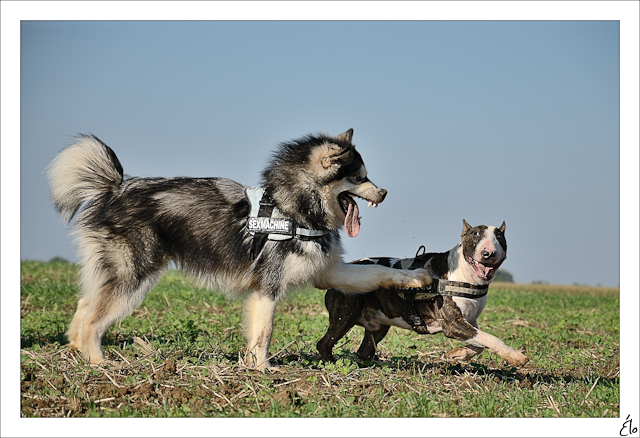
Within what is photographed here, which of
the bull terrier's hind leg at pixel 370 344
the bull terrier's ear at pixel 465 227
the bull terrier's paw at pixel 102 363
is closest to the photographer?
the bull terrier's paw at pixel 102 363

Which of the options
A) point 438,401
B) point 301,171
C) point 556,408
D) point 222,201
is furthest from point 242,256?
point 556,408

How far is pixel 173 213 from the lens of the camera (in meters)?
6.77

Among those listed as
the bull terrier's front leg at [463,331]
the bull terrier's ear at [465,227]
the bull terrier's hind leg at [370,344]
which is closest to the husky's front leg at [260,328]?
the bull terrier's hind leg at [370,344]

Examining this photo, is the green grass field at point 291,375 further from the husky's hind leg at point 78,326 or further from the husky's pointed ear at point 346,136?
the husky's pointed ear at point 346,136

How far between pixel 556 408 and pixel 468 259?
1.79 meters

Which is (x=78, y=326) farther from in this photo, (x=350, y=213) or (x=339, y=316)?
(x=350, y=213)

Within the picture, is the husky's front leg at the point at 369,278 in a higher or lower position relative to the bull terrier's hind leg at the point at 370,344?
higher

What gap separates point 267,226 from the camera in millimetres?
6543

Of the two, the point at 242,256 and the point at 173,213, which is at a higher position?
the point at 173,213

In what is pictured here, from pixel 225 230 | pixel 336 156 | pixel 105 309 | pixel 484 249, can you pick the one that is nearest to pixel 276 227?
pixel 225 230

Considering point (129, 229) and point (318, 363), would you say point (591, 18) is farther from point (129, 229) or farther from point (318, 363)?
point (129, 229)

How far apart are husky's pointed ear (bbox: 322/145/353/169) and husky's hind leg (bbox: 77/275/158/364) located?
2.36 metres

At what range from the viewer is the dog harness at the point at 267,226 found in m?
6.49

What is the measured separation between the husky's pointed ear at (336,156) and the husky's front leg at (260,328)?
149 centimetres
